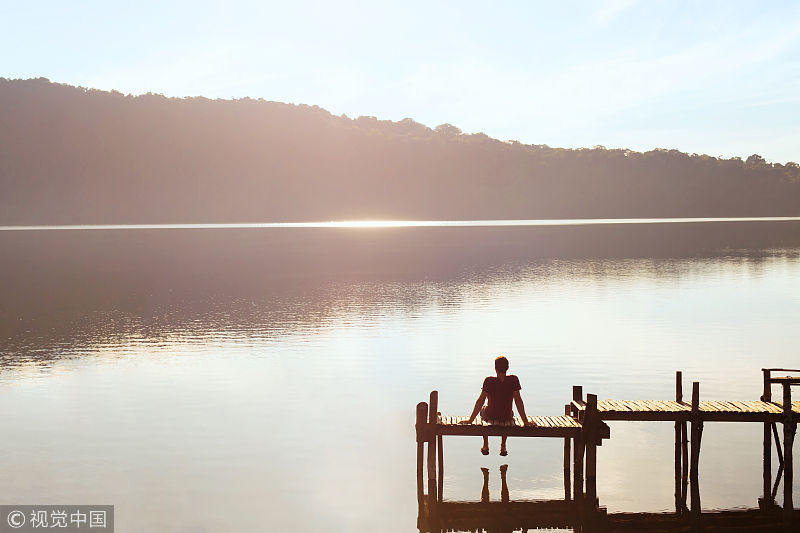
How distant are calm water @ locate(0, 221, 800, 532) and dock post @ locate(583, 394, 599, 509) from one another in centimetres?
171

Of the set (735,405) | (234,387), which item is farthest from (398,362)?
(735,405)

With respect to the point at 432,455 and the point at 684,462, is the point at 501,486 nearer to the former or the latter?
the point at 432,455

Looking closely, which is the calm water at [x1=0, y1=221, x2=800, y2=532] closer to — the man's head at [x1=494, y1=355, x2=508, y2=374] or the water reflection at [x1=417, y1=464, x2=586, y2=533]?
the water reflection at [x1=417, y1=464, x2=586, y2=533]

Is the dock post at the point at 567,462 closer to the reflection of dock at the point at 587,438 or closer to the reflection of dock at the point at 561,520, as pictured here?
the reflection of dock at the point at 587,438

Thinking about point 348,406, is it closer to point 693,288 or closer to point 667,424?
point 667,424

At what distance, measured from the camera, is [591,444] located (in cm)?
2234

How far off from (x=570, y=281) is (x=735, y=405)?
234 feet

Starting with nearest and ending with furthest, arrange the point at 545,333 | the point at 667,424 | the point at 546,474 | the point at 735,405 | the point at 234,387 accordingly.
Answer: the point at 735,405, the point at 546,474, the point at 667,424, the point at 234,387, the point at 545,333

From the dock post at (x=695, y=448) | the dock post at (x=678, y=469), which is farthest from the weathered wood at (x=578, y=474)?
the dock post at (x=695, y=448)

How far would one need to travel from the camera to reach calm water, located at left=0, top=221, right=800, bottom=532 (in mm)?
25609

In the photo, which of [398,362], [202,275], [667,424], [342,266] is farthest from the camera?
[342,266]

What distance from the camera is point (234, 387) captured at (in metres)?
39.8

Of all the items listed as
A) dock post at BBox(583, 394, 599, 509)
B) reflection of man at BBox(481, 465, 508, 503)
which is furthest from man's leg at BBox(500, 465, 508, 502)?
dock post at BBox(583, 394, 599, 509)

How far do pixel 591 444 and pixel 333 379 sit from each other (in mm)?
21587
